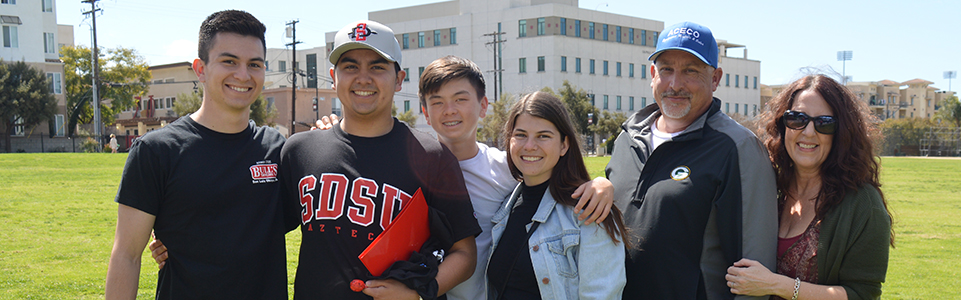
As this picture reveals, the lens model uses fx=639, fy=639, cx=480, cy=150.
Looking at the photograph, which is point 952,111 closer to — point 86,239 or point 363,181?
point 86,239

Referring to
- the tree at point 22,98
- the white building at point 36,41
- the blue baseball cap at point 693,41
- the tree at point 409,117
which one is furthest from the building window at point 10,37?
the blue baseball cap at point 693,41

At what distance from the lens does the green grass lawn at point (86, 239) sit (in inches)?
294

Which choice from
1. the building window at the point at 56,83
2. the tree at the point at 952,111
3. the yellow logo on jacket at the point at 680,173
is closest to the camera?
the yellow logo on jacket at the point at 680,173

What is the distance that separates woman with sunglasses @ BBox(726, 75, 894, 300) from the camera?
309 centimetres

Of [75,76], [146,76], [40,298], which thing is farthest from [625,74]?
[40,298]

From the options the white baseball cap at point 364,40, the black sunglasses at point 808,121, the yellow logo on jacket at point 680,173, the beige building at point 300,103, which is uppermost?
the beige building at point 300,103

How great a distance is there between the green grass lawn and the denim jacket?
2.83 metres

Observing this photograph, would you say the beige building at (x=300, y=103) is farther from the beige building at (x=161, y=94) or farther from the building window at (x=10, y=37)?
the building window at (x=10, y=37)

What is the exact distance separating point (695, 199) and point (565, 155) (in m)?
0.71

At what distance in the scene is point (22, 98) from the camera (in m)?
42.8

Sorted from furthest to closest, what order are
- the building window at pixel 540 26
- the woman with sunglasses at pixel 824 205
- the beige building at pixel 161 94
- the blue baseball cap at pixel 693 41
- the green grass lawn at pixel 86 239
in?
1. the beige building at pixel 161 94
2. the building window at pixel 540 26
3. the green grass lawn at pixel 86 239
4. the blue baseball cap at pixel 693 41
5. the woman with sunglasses at pixel 824 205

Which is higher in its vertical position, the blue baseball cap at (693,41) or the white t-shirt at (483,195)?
the blue baseball cap at (693,41)

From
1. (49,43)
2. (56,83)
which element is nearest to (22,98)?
(56,83)

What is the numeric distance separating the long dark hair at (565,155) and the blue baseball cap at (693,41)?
0.82 meters
